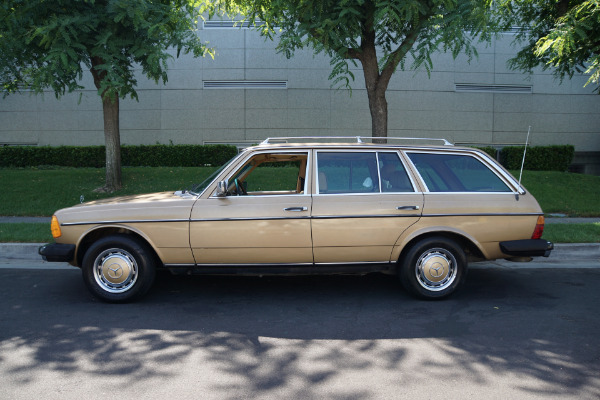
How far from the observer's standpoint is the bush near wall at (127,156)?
663 inches

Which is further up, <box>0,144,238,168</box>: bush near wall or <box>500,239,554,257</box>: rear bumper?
<box>0,144,238,168</box>: bush near wall

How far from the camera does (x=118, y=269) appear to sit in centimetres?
539

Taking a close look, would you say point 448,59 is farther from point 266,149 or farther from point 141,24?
point 266,149

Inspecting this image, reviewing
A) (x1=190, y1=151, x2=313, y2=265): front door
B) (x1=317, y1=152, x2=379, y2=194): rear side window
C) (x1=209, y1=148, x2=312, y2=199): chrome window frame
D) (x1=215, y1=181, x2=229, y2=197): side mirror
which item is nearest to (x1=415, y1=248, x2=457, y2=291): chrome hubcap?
(x1=317, y1=152, x2=379, y2=194): rear side window

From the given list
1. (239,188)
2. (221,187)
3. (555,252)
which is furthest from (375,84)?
(221,187)

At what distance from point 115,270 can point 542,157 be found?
52.3 feet

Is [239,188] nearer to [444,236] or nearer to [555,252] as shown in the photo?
[444,236]

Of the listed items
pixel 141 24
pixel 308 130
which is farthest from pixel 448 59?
pixel 141 24

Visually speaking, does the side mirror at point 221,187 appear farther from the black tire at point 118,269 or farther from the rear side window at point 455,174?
the rear side window at point 455,174

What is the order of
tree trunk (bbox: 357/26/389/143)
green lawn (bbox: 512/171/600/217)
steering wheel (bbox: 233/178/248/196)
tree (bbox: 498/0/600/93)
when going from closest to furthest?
steering wheel (bbox: 233/178/248/196), tree (bbox: 498/0/600/93), tree trunk (bbox: 357/26/389/143), green lawn (bbox: 512/171/600/217)

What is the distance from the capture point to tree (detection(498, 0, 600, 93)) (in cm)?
1042

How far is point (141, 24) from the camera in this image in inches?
379

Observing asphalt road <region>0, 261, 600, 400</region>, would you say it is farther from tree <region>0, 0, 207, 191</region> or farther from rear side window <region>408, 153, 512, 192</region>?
tree <region>0, 0, 207, 191</region>

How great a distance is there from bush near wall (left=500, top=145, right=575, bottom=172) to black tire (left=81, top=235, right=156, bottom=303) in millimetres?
15123
